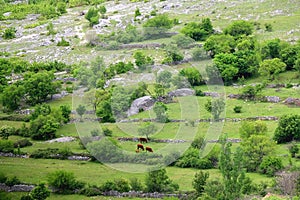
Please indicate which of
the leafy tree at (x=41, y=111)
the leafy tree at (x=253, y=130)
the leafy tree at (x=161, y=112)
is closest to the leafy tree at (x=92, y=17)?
the leafy tree at (x=41, y=111)

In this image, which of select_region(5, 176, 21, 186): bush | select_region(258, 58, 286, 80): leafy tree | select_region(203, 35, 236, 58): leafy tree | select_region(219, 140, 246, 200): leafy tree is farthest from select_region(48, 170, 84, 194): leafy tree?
select_region(203, 35, 236, 58): leafy tree

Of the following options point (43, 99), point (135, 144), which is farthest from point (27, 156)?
point (43, 99)

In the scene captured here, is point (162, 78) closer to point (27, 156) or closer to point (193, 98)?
point (193, 98)

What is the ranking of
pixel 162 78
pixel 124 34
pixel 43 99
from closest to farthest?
pixel 162 78 < pixel 43 99 < pixel 124 34

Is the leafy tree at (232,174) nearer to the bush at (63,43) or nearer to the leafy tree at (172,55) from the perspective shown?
the leafy tree at (172,55)

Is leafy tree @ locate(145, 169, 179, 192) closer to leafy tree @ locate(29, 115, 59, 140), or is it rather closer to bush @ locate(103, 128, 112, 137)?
bush @ locate(103, 128, 112, 137)

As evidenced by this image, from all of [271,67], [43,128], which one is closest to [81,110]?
[43,128]
